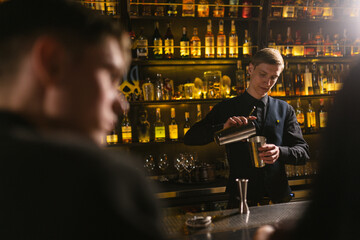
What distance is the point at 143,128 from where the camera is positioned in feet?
10.6

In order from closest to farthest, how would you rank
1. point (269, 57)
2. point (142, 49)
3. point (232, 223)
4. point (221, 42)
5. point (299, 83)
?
point (232, 223) → point (269, 57) → point (142, 49) → point (221, 42) → point (299, 83)

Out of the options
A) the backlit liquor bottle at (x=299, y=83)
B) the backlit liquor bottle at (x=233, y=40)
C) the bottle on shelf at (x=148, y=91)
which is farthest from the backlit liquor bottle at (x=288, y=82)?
the bottle on shelf at (x=148, y=91)

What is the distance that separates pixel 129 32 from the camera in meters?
3.09

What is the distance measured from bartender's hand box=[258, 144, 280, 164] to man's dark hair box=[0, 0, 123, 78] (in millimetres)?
1559

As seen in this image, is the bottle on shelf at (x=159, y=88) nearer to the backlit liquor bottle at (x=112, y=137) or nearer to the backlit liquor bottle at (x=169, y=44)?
the backlit liquor bottle at (x=169, y=44)

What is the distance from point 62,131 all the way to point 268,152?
1671 millimetres

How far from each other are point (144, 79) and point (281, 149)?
1637mm

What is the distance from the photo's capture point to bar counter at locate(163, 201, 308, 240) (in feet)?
4.74

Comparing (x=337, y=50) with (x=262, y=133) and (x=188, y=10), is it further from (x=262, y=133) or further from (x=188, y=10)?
(x=262, y=133)

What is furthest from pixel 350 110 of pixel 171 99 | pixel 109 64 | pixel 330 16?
pixel 330 16

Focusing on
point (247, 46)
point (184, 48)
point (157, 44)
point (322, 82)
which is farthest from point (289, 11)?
point (157, 44)

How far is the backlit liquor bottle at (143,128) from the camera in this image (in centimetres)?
321

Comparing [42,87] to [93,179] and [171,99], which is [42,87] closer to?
[93,179]

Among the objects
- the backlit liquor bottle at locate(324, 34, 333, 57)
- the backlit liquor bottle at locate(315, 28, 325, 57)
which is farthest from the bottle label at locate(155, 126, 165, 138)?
the backlit liquor bottle at locate(324, 34, 333, 57)
